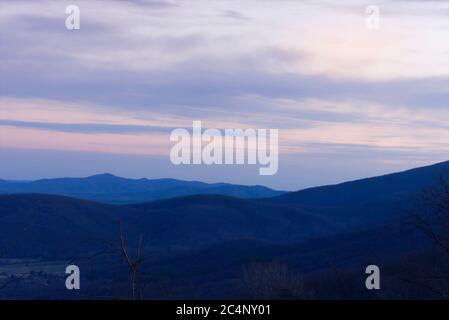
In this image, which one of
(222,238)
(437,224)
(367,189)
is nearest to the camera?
(437,224)

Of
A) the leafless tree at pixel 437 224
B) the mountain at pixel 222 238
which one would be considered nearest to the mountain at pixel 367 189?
the mountain at pixel 222 238

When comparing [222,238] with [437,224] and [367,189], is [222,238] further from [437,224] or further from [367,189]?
[437,224]

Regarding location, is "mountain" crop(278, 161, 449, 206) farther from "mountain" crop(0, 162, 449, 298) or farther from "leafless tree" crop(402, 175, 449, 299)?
Result: "leafless tree" crop(402, 175, 449, 299)

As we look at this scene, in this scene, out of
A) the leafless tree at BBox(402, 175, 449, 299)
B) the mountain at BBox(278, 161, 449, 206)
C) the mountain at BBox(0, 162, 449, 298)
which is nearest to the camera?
the leafless tree at BBox(402, 175, 449, 299)

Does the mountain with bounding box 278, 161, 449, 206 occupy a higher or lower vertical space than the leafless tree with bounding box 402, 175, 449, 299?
higher

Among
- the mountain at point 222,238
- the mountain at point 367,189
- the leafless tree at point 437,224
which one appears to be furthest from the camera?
the mountain at point 367,189

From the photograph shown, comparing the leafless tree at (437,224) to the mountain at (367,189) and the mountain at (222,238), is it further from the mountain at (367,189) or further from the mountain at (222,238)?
the mountain at (367,189)

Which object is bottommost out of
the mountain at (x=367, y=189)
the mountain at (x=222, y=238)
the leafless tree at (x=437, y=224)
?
the leafless tree at (x=437, y=224)

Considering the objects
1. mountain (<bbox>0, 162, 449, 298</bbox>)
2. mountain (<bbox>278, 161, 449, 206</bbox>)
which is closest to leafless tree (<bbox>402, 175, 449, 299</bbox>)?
mountain (<bbox>0, 162, 449, 298</bbox>)


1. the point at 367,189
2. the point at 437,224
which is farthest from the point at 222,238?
the point at 437,224

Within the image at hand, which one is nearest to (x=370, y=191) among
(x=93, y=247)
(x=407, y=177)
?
(x=407, y=177)

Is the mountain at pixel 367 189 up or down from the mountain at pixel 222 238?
up

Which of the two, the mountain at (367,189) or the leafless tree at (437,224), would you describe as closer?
the leafless tree at (437,224)
